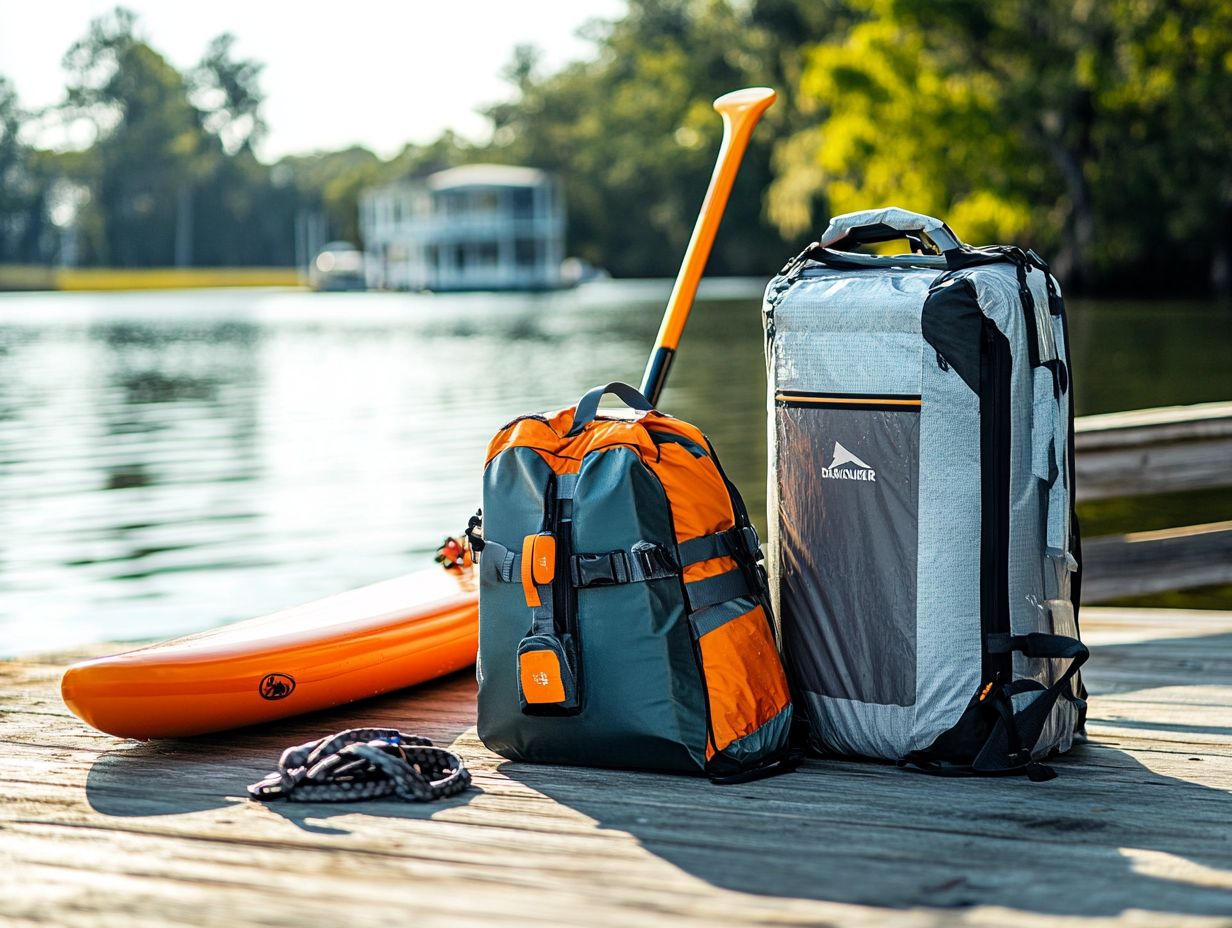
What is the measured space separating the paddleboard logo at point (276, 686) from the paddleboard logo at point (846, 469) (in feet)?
3.95

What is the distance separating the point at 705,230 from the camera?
10.8 ft

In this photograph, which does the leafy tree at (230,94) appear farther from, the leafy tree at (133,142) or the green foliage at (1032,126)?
the green foliage at (1032,126)

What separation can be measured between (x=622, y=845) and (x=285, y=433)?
40.7ft

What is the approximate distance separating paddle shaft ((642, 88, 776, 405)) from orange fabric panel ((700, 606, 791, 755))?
0.63 metres

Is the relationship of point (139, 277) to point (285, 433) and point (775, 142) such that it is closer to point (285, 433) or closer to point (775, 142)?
point (775, 142)

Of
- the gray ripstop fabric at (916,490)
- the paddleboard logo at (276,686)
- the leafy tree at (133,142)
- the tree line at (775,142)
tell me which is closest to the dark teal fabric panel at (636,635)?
the gray ripstop fabric at (916,490)

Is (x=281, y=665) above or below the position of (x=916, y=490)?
below

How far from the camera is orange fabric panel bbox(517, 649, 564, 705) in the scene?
8.38 feet

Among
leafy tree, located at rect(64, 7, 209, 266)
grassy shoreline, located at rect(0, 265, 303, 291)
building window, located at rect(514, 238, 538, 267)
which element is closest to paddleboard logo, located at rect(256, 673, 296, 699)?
building window, located at rect(514, 238, 538, 267)

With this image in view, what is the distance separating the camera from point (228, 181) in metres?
96.9

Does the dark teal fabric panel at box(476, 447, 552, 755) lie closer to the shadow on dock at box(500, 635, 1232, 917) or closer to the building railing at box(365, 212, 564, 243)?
the shadow on dock at box(500, 635, 1232, 917)

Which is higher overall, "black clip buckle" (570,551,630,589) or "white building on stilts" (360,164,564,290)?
"white building on stilts" (360,164,564,290)

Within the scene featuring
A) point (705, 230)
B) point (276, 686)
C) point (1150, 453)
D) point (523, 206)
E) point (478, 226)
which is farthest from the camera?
point (478, 226)

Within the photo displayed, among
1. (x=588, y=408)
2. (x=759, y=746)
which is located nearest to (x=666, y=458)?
(x=588, y=408)
